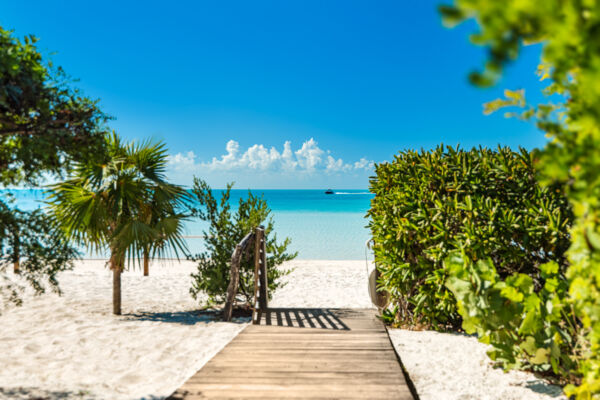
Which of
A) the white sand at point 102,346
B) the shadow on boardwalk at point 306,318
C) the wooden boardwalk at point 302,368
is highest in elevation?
the wooden boardwalk at point 302,368

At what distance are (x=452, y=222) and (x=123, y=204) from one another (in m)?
4.94

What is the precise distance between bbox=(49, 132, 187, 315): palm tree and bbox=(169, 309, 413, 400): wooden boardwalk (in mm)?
2464

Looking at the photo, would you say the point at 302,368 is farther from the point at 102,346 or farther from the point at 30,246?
the point at 102,346

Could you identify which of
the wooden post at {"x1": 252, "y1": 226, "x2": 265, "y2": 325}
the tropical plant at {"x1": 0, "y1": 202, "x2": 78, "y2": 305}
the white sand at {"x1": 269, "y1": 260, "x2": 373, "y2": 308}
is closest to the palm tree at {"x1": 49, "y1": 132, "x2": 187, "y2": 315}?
the wooden post at {"x1": 252, "y1": 226, "x2": 265, "y2": 325}

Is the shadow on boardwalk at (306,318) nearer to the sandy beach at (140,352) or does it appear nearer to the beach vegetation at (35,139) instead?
the sandy beach at (140,352)

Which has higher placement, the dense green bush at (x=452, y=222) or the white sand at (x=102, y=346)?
the dense green bush at (x=452, y=222)

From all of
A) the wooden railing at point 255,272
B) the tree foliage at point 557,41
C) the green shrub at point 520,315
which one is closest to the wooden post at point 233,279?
the wooden railing at point 255,272

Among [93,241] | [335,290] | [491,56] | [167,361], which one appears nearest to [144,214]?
[93,241]

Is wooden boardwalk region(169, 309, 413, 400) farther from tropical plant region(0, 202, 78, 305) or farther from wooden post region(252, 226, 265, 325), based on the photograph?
tropical plant region(0, 202, 78, 305)

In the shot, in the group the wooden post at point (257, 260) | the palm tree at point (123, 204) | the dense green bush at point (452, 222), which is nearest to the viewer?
the dense green bush at point (452, 222)

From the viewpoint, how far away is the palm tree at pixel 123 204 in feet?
20.0

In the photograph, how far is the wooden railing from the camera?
5777mm

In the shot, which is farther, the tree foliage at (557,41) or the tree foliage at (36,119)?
the tree foliage at (36,119)

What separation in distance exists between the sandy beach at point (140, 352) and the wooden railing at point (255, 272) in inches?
13.1
